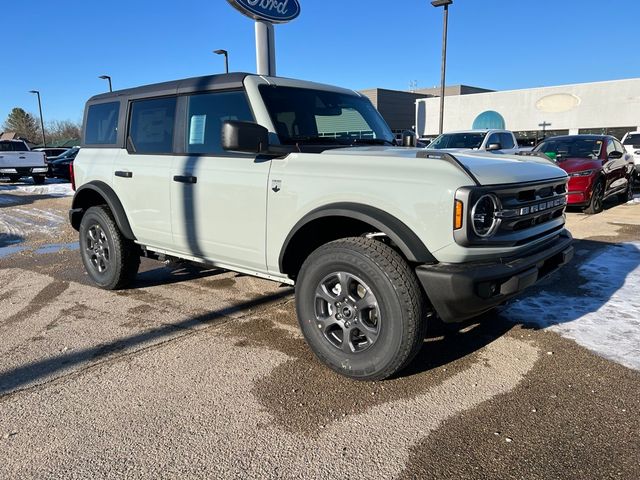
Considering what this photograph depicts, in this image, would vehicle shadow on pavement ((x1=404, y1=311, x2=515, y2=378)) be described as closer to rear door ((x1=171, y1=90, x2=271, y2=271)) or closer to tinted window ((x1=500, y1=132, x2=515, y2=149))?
rear door ((x1=171, y1=90, x2=271, y2=271))

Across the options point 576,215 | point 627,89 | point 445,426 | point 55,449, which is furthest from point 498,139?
point 627,89

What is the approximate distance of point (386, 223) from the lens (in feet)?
9.50

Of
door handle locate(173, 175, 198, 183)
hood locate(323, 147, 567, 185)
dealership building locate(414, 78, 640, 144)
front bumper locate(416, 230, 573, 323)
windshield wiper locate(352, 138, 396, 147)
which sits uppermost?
dealership building locate(414, 78, 640, 144)

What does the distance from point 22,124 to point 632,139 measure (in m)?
87.4

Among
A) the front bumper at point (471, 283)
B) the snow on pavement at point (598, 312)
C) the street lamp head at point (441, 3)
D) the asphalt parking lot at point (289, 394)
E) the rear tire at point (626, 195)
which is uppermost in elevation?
the street lamp head at point (441, 3)

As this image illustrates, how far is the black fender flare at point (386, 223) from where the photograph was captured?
2.82m

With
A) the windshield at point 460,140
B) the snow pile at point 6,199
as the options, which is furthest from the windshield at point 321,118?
the snow pile at point 6,199

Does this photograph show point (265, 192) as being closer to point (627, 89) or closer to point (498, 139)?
point (498, 139)

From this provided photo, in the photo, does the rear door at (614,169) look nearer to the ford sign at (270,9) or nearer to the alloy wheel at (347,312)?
the ford sign at (270,9)

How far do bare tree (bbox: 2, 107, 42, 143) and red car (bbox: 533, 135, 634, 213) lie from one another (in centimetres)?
8536

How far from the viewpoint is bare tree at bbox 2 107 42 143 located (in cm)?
7888

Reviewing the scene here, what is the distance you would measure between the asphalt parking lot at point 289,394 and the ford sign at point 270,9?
8.01 m

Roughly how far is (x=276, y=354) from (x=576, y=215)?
27.3 feet

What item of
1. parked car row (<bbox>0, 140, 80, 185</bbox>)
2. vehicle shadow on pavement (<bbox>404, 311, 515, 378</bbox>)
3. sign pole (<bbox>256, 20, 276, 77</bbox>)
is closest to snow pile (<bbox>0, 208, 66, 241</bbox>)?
sign pole (<bbox>256, 20, 276, 77</bbox>)
